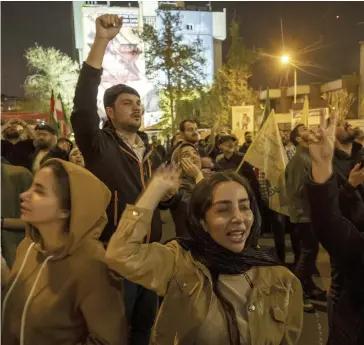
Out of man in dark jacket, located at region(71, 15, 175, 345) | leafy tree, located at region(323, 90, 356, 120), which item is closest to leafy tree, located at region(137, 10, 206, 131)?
leafy tree, located at region(323, 90, 356, 120)

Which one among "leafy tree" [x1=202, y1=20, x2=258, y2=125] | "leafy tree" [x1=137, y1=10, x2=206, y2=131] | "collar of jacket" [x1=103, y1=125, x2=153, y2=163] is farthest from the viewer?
"leafy tree" [x1=202, y1=20, x2=258, y2=125]

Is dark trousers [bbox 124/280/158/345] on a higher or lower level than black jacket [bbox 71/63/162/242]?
lower

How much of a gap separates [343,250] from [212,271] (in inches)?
31.1

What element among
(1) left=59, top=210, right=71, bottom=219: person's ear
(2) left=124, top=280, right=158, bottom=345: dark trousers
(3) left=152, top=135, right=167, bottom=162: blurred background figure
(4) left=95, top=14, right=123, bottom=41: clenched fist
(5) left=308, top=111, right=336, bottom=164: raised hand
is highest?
(4) left=95, top=14, right=123, bottom=41: clenched fist

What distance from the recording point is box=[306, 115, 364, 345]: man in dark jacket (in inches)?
82.9

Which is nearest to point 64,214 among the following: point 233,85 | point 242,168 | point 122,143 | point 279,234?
point 122,143

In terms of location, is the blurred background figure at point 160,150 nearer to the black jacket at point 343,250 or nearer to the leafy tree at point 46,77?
the black jacket at point 343,250

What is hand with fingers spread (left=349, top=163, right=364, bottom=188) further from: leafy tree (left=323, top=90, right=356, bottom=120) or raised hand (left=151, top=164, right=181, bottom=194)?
leafy tree (left=323, top=90, right=356, bottom=120)

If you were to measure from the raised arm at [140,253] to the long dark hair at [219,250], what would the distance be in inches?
6.2

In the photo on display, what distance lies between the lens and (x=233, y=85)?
99.4ft

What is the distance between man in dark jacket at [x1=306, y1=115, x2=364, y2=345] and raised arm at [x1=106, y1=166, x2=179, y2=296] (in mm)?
801

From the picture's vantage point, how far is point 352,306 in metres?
2.32

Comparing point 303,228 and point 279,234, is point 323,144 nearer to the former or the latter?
point 303,228

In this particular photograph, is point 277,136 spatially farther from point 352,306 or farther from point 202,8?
point 202,8
